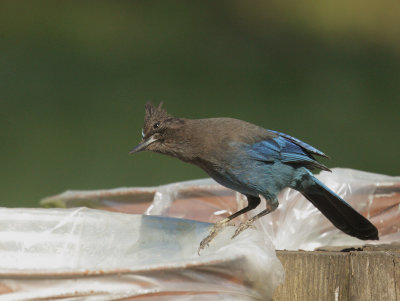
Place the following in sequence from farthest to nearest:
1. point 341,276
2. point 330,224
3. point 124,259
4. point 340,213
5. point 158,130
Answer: point 330,224 < point 340,213 < point 158,130 < point 124,259 < point 341,276

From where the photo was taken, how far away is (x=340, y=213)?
3301 millimetres

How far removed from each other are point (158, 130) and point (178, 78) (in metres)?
6.27

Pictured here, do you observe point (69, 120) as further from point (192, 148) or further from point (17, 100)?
point (192, 148)

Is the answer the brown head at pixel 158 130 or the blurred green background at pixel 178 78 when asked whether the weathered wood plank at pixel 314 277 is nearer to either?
the brown head at pixel 158 130

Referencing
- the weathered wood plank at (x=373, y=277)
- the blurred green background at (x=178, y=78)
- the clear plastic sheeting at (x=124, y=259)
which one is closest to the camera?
the clear plastic sheeting at (x=124, y=259)

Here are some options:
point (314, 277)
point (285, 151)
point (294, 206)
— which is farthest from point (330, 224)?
point (314, 277)

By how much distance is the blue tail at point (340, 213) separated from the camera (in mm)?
3270

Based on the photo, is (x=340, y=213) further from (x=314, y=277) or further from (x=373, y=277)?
(x=373, y=277)

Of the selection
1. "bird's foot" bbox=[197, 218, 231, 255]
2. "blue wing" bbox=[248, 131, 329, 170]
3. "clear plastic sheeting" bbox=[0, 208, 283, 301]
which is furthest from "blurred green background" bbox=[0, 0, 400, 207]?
"bird's foot" bbox=[197, 218, 231, 255]

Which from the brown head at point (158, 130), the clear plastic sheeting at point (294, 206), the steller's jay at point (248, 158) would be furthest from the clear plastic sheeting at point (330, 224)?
the brown head at point (158, 130)

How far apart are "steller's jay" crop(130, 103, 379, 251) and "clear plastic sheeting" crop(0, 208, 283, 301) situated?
29 centimetres

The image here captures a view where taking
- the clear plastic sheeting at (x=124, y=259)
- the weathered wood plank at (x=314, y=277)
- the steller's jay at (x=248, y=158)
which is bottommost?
the weathered wood plank at (x=314, y=277)

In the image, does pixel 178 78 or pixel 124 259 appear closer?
pixel 124 259

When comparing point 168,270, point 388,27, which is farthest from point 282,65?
point 168,270
